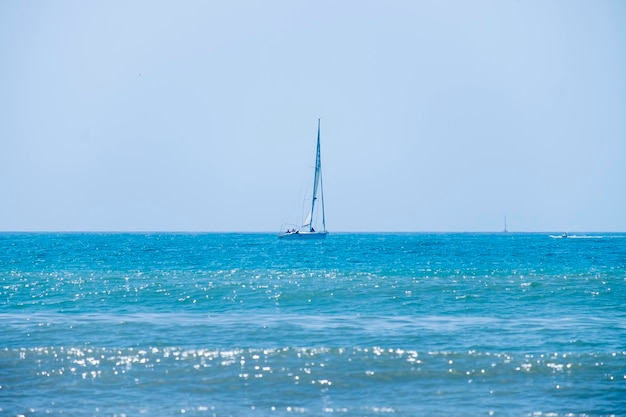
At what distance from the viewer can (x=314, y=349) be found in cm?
1988

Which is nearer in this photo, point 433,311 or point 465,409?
point 465,409

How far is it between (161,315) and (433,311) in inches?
418

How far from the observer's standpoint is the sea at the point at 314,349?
15.0 meters

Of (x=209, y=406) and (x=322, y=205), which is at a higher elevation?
(x=322, y=205)

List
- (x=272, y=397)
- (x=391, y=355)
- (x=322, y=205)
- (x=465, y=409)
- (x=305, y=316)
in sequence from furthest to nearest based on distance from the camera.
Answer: (x=322, y=205), (x=305, y=316), (x=391, y=355), (x=272, y=397), (x=465, y=409)

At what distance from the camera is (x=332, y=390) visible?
1589 cm

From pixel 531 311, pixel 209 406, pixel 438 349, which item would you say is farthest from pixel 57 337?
pixel 531 311

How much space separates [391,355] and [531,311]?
1075cm

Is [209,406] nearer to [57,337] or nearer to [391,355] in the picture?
[391,355]

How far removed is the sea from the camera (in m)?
15.0

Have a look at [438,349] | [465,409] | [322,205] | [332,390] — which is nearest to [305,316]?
[438,349]

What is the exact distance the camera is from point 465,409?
14.4 m

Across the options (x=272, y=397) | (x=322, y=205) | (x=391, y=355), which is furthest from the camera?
(x=322, y=205)

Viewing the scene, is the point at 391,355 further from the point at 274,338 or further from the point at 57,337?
the point at 57,337
